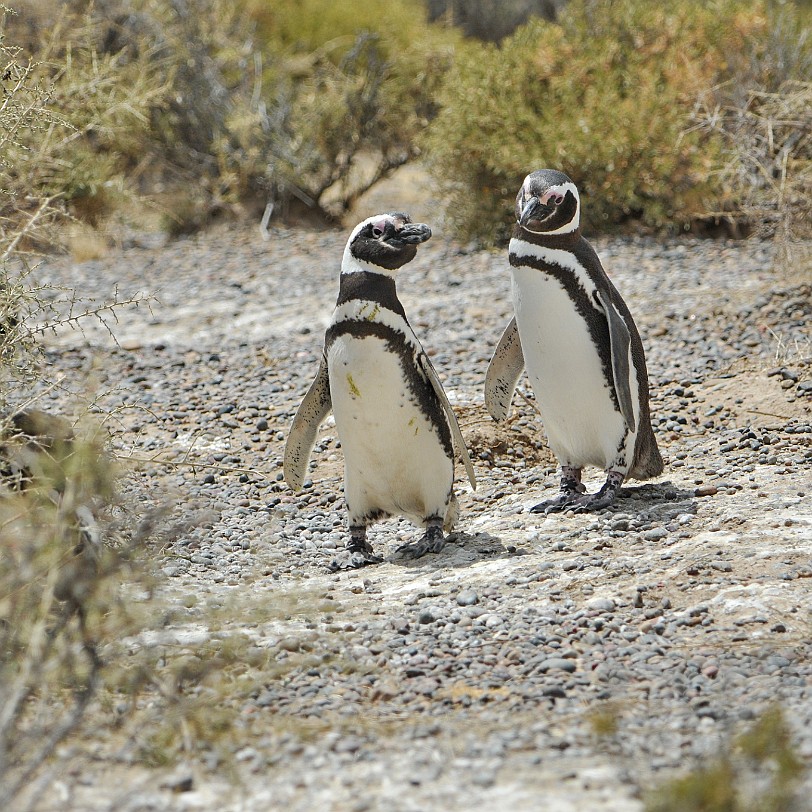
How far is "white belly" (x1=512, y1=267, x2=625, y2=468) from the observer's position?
4.32m

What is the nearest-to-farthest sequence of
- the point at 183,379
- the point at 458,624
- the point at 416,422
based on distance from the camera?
the point at 458,624 < the point at 416,422 < the point at 183,379

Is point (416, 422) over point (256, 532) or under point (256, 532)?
over

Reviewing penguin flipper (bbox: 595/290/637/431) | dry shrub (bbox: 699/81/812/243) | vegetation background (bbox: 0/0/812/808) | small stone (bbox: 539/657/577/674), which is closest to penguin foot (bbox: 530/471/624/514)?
penguin flipper (bbox: 595/290/637/431)

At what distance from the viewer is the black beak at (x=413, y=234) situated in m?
3.93

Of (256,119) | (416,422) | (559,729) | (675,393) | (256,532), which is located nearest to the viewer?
(559,729)

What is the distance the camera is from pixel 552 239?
171 inches

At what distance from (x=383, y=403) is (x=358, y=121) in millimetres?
7375

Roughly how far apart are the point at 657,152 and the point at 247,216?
402 cm

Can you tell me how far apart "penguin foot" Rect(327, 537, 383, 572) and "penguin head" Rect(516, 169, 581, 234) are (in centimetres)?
128

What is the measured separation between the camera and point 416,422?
4074mm

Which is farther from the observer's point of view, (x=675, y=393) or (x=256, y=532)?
(x=675, y=393)

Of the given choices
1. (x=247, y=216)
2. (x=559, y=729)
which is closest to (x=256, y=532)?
(x=559, y=729)

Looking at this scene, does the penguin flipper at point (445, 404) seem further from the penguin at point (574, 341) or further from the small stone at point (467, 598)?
the small stone at point (467, 598)

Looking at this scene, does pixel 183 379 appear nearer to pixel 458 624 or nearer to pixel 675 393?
pixel 675 393
